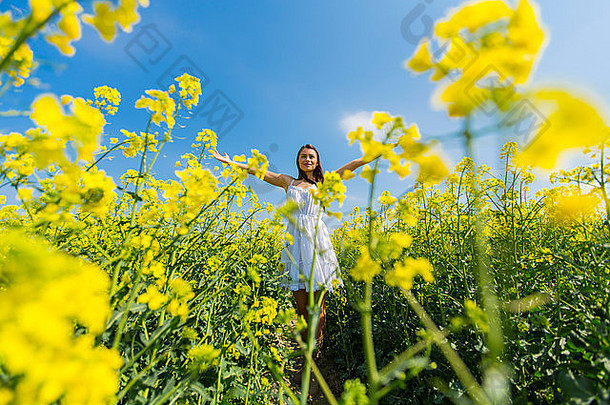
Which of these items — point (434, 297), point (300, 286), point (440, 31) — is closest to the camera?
point (440, 31)

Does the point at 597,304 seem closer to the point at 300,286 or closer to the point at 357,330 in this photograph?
the point at 357,330

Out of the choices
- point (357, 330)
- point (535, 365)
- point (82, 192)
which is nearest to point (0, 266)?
point (82, 192)

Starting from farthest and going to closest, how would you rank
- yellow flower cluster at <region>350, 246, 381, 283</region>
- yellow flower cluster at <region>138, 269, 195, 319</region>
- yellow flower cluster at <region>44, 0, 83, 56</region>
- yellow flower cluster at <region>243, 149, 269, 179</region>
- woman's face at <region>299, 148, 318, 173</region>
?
woman's face at <region>299, 148, 318, 173</region>, yellow flower cluster at <region>243, 149, 269, 179</region>, yellow flower cluster at <region>138, 269, 195, 319</region>, yellow flower cluster at <region>350, 246, 381, 283</region>, yellow flower cluster at <region>44, 0, 83, 56</region>

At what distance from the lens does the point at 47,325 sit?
43cm

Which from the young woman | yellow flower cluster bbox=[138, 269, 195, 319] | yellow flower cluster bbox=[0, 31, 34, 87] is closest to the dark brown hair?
the young woman

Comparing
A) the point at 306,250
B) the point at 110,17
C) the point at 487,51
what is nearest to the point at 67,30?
the point at 110,17

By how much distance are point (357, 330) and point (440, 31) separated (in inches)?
145

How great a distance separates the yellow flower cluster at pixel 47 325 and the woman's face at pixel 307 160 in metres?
4.08

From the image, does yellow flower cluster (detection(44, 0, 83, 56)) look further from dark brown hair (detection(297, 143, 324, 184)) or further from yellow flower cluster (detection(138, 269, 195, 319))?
dark brown hair (detection(297, 143, 324, 184))

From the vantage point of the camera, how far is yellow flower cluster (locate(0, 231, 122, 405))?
425 mm

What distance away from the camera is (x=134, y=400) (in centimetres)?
132

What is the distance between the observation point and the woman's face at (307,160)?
451 cm

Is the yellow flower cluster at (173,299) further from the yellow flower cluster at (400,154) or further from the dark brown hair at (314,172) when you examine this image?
the dark brown hair at (314,172)

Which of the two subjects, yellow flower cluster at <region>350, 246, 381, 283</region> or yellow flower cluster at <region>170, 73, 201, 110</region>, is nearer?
yellow flower cluster at <region>350, 246, 381, 283</region>
